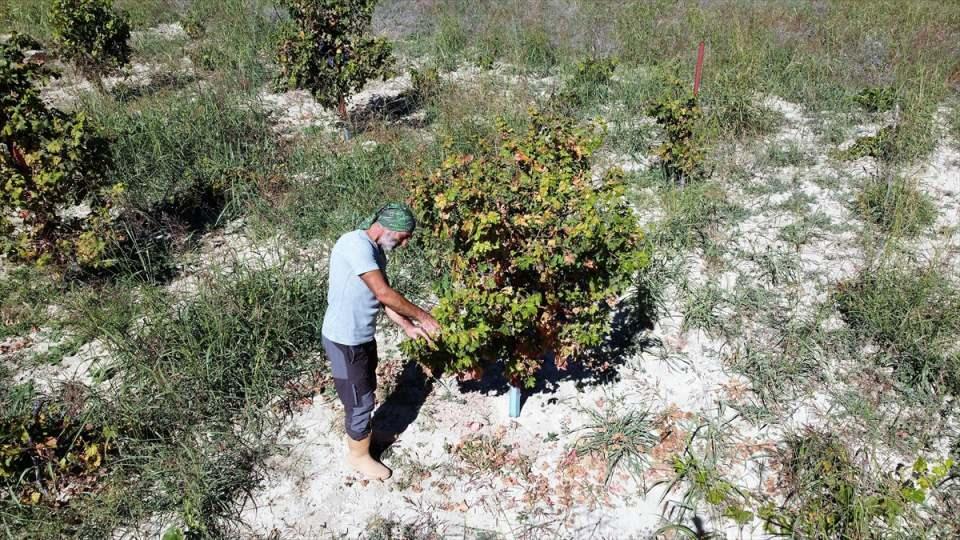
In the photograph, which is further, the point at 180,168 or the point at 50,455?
the point at 180,168

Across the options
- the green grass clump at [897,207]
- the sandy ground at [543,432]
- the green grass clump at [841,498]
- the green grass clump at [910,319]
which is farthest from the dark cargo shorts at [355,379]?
the green grass clump at [897,207]

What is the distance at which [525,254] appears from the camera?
3074mm

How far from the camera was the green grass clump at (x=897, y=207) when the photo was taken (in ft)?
18.4

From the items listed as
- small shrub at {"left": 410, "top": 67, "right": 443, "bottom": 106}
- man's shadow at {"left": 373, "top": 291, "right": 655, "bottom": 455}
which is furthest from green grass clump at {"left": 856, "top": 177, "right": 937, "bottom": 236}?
small shrub at {"left": 410, "top": 67, "right": 443, "bottom": 106}

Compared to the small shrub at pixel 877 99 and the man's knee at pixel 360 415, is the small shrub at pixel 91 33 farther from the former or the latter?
the small shrub at pixel 877 99

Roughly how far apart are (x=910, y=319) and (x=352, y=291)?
3982 mm

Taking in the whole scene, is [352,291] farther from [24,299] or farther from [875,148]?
[875,148]

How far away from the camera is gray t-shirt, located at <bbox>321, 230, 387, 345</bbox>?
309 cm

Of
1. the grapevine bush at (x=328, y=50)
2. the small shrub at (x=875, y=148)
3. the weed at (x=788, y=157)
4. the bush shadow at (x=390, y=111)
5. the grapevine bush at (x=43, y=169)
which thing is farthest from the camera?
the bush shadow at (x=390, y=111)

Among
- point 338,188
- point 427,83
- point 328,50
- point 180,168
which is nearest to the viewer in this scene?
point 338,188

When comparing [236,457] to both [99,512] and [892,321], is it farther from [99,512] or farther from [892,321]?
[892,321]

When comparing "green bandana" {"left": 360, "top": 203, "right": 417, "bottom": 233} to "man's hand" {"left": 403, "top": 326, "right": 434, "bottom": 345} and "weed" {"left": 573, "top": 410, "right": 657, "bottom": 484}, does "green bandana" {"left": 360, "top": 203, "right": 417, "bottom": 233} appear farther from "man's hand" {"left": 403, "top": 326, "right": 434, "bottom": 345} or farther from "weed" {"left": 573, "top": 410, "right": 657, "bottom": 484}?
"weed" {"left": 573, "top": 410, "right": 657, "bottom": 484}

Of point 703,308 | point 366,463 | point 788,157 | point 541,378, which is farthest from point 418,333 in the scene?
point 788,157

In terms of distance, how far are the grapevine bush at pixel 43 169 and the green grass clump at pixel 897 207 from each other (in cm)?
686
